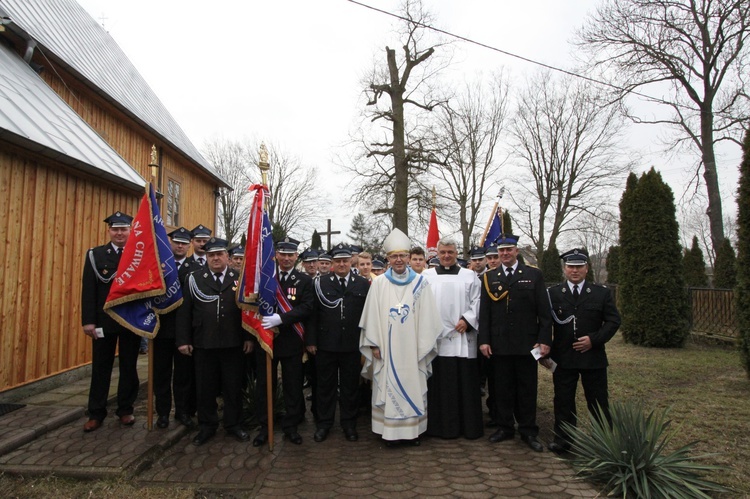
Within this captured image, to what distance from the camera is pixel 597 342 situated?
4.59 metres

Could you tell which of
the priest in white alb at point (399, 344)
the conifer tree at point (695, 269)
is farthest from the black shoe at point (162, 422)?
the conifer tree at point (695, 269)

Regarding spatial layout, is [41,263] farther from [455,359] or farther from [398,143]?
[398,143]

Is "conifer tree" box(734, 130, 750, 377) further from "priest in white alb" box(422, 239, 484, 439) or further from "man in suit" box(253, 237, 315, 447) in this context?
"man in suit" box(253, 237, 315, 447)

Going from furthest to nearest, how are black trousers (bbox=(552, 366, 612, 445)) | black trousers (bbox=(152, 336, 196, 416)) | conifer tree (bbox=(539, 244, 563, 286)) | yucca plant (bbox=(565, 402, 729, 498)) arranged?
conifer tree (bbox=(539, 244, 563, 286)) → black trousers (bbox=(152, 336, 196, 416)) → black trousers (bbox=(552, 366, 612, 445)) → yucca plant (bbox=(565, 402, 729, 498))

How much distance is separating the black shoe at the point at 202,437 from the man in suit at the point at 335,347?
114 cm

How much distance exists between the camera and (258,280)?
16.2 ft

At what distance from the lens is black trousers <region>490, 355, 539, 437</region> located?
196 inches

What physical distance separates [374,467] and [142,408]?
11.1 ft

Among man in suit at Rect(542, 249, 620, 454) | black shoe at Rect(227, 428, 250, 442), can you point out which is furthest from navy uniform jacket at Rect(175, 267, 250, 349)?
man in suit at Rect(542, 249, 620, 454)

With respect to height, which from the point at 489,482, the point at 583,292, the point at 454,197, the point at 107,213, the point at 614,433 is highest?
the point at 454,197

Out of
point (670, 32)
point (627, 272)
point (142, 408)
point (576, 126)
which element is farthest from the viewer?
point (576, 126)

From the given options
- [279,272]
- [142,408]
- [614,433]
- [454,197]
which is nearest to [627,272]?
[614,433]

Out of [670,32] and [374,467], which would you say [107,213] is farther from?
[670,32]

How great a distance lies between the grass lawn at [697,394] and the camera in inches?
182
